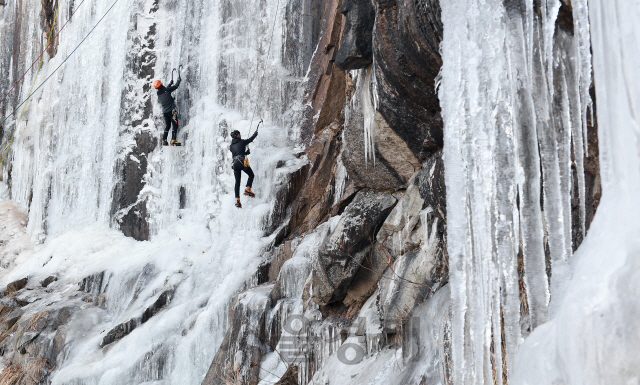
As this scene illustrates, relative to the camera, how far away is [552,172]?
92.2 inches

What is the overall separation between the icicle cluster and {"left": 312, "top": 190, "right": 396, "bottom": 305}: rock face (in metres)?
2.11

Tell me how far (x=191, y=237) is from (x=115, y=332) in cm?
204

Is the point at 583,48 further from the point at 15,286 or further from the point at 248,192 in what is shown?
the point at 15,286

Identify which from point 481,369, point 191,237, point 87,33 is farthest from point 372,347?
point 87,33

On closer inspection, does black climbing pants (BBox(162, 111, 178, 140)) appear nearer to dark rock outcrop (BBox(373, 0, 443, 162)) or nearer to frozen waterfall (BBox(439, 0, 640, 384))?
dark rock outcrop (BBox(373, 0, 443, 162))

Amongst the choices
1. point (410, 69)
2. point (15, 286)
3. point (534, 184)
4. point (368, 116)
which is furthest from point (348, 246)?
point (15, 286)

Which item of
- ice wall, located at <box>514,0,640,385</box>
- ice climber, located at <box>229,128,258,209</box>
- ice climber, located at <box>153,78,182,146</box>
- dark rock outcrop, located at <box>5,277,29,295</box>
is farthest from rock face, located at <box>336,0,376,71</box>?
dark rock outcrop, located at <box>5,277,29,295</box>

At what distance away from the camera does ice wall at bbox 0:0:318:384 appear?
7.18 meters

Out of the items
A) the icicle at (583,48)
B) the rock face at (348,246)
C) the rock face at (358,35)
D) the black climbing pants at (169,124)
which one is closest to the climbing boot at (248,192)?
the black climbing pants at (169,124)

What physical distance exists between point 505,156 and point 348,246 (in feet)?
8.56

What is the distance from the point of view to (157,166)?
10.1 m

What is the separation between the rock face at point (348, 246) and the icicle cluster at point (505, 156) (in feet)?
6.93

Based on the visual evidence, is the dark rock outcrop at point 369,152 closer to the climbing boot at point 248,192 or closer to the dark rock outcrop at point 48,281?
the climbing boot at point 248,192

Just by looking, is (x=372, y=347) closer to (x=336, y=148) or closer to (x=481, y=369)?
(x=481, y=369)
